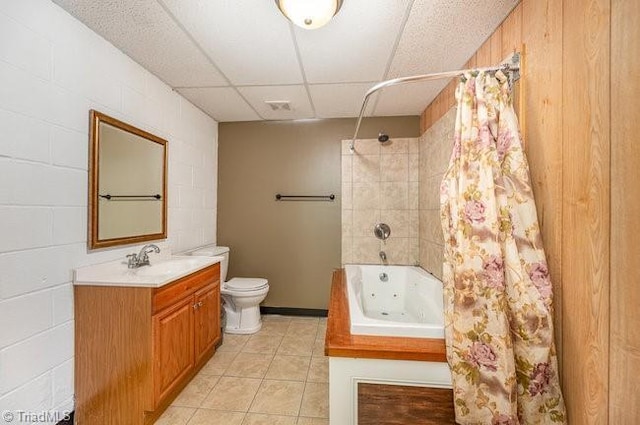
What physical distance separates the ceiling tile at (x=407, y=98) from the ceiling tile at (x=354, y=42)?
0.35 metres

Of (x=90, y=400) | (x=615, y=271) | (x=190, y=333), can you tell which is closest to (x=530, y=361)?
(x=615, y=271)

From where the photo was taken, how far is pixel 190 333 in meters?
1.83

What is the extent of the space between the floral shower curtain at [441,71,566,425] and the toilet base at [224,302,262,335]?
197 centimetres

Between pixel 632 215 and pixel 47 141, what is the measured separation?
7.66 feet

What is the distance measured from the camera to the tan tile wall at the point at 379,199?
2.89m

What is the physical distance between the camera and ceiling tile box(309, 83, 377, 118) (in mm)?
2234

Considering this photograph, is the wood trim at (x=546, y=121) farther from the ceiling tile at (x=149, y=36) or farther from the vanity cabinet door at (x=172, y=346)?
the vanity cabinet door at (x=172, y=346)

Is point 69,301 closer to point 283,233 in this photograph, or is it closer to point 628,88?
point 283,233

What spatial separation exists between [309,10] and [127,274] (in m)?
1.74

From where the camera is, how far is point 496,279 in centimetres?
107

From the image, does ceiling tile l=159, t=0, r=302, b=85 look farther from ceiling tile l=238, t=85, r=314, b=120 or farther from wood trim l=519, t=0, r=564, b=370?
wood trim l=519, t=0, r=564, b=370

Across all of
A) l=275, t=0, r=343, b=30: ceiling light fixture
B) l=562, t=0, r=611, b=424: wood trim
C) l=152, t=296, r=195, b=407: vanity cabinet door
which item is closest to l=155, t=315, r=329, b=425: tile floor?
l=152, t=296, r=195, b=407: vanity cabinet door

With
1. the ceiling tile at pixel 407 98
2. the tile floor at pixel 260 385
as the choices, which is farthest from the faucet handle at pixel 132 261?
the ceiling tile at pixel 407 98

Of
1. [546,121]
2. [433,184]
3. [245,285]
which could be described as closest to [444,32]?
[546,121]
